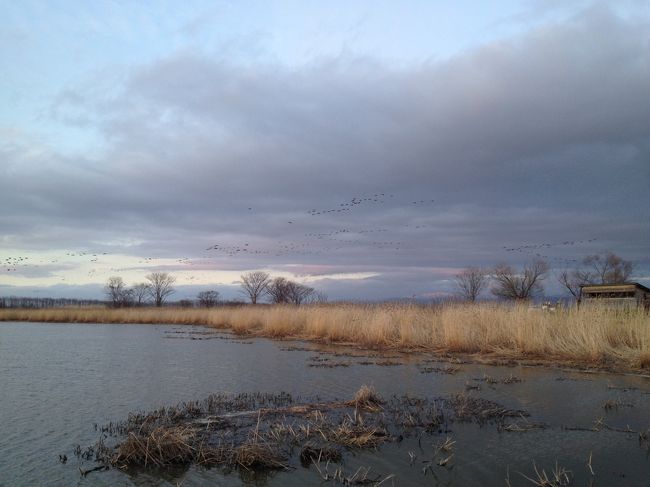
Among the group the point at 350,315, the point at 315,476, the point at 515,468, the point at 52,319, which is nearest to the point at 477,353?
the point at 350,315

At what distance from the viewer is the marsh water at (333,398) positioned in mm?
4754

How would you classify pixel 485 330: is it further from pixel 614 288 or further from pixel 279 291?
pixel 279 291

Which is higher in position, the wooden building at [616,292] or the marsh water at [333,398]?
the wooden building at [616,292]

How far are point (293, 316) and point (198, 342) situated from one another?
4927 mm

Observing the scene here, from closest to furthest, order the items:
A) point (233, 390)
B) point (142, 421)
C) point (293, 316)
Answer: point (142, 421) < point (233, 390) < point (293, 316)

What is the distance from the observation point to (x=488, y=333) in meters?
15.1

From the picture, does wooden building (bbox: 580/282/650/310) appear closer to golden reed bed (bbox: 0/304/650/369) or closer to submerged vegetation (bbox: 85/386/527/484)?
golden reed bed (bbox: 0/304/650/369)

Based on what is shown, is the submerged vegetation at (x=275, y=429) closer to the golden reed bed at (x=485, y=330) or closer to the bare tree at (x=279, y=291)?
the golden reed bed at (x=485, y=330)

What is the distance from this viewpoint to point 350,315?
64.0 feet

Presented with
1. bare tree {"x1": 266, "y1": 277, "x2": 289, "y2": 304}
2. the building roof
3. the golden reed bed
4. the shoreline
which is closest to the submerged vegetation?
the shoreline

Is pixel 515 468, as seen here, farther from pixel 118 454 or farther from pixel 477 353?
pixel 477 353

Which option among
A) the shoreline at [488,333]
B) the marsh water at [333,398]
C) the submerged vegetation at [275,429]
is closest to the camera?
the marsh water at [333,398]

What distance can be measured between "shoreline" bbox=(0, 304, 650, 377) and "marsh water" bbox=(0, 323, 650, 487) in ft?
4.93

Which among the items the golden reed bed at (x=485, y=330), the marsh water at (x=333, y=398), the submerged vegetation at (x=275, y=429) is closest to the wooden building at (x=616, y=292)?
the golden reed bed at (x=485, y=330)
